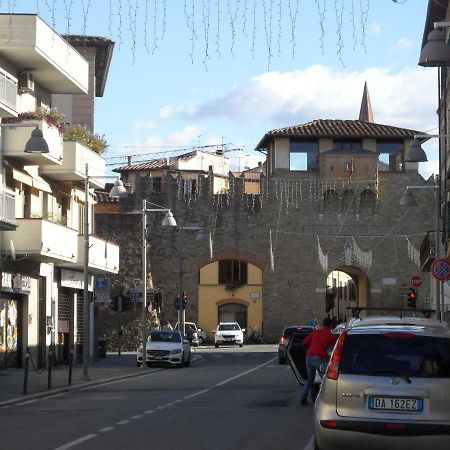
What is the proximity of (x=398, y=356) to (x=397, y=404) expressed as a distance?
53 centimetres

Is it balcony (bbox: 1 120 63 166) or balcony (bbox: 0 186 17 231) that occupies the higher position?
balcony (bbox: 1 120 63 166)

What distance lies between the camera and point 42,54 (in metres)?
37.2

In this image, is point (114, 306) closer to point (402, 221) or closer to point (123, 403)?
point (123, 403)

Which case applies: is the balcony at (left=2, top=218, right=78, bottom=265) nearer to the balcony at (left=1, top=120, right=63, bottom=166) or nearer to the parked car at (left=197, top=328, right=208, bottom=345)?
the balcony at (left=1, top=120, right=63, bottom=166)

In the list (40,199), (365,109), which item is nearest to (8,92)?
(40,199)

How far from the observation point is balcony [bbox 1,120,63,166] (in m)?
36.8

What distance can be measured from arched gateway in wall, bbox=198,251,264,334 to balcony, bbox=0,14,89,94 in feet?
134

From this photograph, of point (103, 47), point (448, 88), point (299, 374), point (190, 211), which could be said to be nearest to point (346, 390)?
point (299, 374)

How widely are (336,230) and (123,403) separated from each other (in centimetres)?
5904

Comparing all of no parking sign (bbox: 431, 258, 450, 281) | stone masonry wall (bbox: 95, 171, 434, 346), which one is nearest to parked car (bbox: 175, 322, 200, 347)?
stone masonry wall (bbox: 95, 171, 434, 346)

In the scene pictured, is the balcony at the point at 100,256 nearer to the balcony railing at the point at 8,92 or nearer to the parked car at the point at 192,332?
the balcony railing at the point at 8,92

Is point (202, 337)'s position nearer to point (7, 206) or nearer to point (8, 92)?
point (8, 92)

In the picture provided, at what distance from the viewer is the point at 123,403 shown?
79.0 feet

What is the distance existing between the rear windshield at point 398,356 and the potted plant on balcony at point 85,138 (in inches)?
1182
